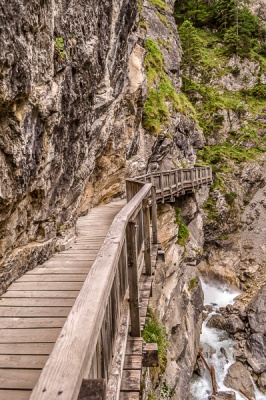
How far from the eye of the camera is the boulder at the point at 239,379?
12587 mm

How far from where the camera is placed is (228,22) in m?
37.9

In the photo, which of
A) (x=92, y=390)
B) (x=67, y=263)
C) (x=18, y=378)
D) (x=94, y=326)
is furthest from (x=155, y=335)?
(x=92, y=390)

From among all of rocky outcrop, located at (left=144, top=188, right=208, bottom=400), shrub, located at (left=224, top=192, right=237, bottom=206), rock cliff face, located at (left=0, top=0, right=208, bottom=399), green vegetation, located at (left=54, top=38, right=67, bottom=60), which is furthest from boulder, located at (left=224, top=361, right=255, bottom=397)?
green vegetation, located at (left=54, top=38, right=67, bottom=60)

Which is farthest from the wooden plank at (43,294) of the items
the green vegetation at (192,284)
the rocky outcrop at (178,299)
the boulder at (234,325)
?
the boulder at (234,325)

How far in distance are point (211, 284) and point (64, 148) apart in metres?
17.7

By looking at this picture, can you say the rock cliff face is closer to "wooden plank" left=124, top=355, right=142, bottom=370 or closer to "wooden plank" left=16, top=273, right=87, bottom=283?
"wooden plank" left=16, top=273, right=87, bottom=283

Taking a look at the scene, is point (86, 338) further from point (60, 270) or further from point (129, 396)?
point (60, 270)

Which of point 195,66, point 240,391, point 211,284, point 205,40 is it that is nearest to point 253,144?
point 195,66

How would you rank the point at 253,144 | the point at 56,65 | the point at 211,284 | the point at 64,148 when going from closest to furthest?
the point at 56,65 < the point at 64,148 < the point at 211,284 < the point at 253,144

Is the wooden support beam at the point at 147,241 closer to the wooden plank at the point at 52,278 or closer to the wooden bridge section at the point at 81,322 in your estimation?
the wooden bridge section at the point at 81,322

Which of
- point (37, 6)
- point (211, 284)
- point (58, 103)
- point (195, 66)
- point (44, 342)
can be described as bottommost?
point (211, 284)

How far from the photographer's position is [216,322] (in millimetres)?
16094

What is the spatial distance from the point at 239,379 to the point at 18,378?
14535 mm

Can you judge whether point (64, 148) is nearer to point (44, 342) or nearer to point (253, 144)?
point (44, 342)
